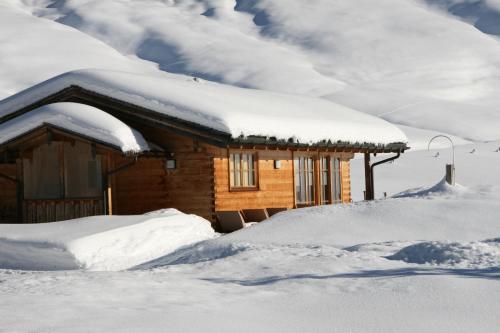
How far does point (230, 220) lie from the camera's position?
2166 cm

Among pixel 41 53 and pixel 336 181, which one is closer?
pixel 336 181

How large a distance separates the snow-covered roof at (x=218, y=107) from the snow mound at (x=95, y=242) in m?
2.84

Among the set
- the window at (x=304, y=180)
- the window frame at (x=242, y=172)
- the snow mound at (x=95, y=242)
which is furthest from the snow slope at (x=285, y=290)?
the window at (x=304, y=180)

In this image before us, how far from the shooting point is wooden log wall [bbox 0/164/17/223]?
23.1 metres

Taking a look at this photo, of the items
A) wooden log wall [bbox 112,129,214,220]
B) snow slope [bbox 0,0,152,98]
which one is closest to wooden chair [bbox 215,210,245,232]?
wooden log wall [bbox 112,129,214,220]

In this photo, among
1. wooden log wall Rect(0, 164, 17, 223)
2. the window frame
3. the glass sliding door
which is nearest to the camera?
the window frame

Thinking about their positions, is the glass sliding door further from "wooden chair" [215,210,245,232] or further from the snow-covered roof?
"wooden chair" [215,210,245,232]

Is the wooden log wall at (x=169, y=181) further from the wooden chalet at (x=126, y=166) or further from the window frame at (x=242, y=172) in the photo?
the window frame at (x=242, y=172)

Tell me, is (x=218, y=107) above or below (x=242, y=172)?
above

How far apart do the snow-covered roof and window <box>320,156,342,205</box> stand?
3.64 ft

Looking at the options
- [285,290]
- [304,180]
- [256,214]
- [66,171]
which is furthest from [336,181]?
[285,290]

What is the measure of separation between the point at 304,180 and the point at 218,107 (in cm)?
500

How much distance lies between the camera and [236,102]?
2369 cm

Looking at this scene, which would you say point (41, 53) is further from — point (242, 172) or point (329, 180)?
point (242, 172)
